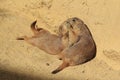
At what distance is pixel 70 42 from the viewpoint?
19.0 ft

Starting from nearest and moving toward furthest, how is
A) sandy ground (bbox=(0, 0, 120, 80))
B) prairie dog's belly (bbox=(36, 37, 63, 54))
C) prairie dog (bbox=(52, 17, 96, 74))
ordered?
sandy ground (bbox=(0, 0, 120, 80)) → prairie dog (bbox=(52, 17, 96, 74)) → prairie dog's belly (bbox=(36, 37, 63, 54))

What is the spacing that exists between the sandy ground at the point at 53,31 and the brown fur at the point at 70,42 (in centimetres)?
9

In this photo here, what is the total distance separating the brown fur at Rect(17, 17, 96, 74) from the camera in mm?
5672

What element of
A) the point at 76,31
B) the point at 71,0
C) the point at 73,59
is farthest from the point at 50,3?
the point at 73,59

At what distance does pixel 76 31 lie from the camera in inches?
232

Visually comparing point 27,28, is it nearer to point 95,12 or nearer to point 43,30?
point 43,30

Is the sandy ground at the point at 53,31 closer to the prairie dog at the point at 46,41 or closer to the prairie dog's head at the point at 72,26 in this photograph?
the prairie dog at the point at 46,41

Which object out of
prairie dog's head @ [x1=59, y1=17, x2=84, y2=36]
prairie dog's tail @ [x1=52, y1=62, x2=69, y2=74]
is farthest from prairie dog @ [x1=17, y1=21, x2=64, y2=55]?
prairie dog's tail @ [x1=52, y1=62, x2=69, y2=74]

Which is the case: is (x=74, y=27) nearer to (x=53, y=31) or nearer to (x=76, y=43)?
(x=76, y=43)

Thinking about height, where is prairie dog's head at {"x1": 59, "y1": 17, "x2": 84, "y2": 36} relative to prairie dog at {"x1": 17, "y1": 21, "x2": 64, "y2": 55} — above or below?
above

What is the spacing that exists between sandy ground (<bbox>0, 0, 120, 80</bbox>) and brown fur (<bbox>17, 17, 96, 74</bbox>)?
90 mm

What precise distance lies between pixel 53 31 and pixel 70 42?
0.68 meters

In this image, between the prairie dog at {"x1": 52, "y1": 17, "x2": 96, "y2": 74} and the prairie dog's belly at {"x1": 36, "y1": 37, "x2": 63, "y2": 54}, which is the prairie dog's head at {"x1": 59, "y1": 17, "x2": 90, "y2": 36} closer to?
the prairie dog at {"x1": 52, "y1": 17, "x2": 96, "y2": 74}

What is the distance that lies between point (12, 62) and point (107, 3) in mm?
1651
